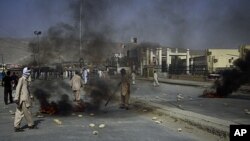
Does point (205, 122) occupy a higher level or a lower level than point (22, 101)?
lower

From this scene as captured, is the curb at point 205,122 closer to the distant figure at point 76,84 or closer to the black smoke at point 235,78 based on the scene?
the distant figure at point 76,84

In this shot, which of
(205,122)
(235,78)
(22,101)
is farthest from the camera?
(235,78)

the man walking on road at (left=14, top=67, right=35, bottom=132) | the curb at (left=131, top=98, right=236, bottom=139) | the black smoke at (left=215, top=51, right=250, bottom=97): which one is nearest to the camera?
the curb at (left=131, top=98, right=236, bottom=139)

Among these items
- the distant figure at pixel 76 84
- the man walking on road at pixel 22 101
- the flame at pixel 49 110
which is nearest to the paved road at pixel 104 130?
the man walking on road at pixel 22 101

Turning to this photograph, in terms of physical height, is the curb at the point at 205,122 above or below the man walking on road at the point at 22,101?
below

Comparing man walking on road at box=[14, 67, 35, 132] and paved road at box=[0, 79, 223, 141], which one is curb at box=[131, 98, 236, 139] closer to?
paved road at box=[0, 79, 223, 141]

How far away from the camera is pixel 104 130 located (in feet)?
37.3

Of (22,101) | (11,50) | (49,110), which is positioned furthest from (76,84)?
(11,50)

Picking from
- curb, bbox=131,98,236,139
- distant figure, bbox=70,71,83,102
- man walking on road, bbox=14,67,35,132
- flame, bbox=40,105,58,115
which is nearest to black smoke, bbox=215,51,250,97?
distant figure, bbox=70,71,83,102

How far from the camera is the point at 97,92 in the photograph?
70.5 feet

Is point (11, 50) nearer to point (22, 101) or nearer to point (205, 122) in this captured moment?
point (22, 101)

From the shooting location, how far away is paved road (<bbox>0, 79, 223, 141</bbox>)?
10.2m

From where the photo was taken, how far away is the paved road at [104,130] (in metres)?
10.2

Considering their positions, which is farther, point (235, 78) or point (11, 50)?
point (11, 50)
